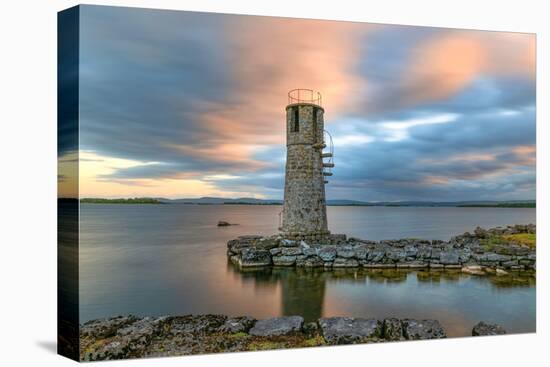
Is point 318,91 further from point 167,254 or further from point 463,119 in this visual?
point 167,254

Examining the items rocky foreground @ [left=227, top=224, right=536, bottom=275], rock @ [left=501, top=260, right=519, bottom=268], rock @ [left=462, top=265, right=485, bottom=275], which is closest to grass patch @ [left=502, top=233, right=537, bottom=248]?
rocky foreground @ [left=227, top=224, right=536, bottom=275]

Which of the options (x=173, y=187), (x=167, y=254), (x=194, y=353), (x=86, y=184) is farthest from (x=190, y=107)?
(x=167, y=254)

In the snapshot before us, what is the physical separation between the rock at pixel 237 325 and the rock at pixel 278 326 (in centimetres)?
11

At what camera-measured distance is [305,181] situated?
12.6m

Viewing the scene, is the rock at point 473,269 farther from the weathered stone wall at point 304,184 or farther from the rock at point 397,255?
the weathered stone wall at point 304,184

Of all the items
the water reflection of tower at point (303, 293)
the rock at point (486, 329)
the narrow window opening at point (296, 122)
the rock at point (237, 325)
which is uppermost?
the narrow window opening at point (296, 122)

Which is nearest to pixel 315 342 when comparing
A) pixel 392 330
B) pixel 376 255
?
pixel 392 330

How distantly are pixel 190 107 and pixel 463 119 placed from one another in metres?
6.36

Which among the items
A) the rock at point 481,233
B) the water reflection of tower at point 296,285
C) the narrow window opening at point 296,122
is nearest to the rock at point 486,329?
the water reflection of tower at point 296,285

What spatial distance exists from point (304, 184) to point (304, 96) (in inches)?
135

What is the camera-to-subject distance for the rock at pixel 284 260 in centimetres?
1114

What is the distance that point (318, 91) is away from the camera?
9.16m

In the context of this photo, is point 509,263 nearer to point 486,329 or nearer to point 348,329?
point 486,329

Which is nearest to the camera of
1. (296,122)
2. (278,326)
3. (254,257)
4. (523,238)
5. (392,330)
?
(278,326)
